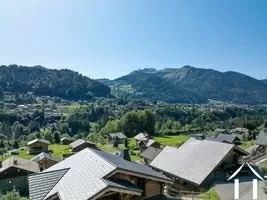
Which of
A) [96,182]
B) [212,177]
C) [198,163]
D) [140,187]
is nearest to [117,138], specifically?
[198,163]

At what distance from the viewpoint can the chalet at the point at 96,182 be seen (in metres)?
14.6

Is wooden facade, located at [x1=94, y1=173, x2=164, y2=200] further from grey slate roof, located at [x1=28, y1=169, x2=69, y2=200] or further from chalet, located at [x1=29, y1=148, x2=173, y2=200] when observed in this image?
grey slate roof, located at [x1=28, y1=169, x2=69, y2=200]

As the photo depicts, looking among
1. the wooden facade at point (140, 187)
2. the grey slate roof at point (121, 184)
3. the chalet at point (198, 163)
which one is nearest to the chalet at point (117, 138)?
the chalet at point (198, 163)

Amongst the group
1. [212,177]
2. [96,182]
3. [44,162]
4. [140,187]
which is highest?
[96,182]

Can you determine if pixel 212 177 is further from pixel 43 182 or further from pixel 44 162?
pixel 44 162

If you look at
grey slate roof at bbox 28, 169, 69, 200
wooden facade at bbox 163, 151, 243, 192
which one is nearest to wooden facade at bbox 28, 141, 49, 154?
wooden facade at bbox 163, 151, 243, 192

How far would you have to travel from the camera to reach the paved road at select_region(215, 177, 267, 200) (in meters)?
25.3

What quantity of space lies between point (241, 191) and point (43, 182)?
706 inches

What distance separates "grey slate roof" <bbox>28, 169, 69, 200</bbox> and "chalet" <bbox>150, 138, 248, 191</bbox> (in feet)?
50.8

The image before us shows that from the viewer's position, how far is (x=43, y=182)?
1822 cm

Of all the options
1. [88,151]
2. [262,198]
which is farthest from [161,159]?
[88,151]

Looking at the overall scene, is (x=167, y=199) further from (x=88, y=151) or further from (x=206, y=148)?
(x=206, y=148)

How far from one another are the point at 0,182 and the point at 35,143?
46294mm

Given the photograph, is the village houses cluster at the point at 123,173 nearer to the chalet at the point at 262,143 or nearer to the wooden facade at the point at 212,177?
the wooden facade at the point at 212,177
